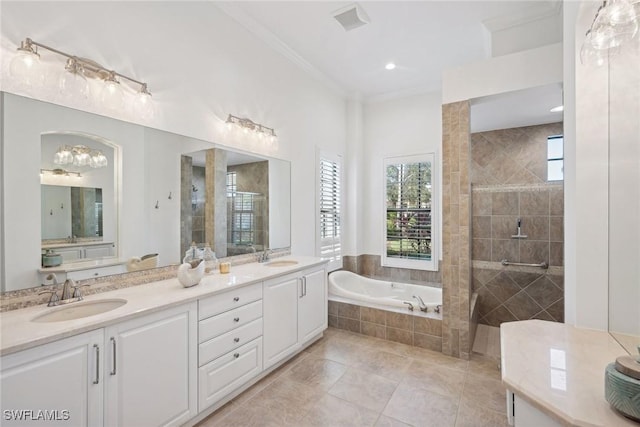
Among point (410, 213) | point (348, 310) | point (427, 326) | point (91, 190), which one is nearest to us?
point (91, 190)

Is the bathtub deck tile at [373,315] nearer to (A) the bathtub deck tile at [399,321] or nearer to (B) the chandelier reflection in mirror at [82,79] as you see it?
(A) the bathtub deck tile at [399,321]

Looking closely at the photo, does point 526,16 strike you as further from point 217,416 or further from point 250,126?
point 217,416

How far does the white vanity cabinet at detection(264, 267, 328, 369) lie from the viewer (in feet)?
8.18

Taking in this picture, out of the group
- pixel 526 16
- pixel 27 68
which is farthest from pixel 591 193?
pixel 27 68

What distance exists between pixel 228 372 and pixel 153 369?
60 cm

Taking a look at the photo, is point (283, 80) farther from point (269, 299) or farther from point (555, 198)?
point (555, 198)

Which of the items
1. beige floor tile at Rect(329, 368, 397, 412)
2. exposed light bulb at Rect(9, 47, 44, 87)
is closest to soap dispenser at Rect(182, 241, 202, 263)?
exposed light bulb at Rect(9, 47, 44, 87)

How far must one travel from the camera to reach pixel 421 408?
2.15m

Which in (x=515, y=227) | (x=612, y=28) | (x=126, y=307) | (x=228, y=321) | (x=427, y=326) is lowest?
(x=427, y=326)

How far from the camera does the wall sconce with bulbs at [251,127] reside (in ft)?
9.22

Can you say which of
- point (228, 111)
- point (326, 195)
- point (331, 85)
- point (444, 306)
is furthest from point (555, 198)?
point (228, 111)

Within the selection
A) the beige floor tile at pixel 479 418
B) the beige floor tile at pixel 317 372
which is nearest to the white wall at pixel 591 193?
the beige floor tile at pixel 479 418

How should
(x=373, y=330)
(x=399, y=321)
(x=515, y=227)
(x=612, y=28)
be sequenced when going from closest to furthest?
1. (x=612, y=28)
2. (x=399, y=321)
3. (x=373, y=330)
4. (x=515, y=227)

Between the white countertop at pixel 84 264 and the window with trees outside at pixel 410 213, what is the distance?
345 cm
